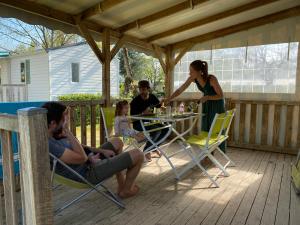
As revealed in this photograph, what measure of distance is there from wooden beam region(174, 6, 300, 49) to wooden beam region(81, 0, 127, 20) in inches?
108

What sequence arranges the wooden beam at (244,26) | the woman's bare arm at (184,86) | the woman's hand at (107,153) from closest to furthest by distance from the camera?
the woman's hand at (107,153)
the woman's bare arm at (184,86)
the wooden beam at (244,26)

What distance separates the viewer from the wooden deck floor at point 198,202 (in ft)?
7.65

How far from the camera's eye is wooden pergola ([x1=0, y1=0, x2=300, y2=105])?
11.2 feet

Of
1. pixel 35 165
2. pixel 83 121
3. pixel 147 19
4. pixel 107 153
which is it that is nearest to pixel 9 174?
pixel 35 165

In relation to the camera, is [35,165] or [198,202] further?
[198,202]

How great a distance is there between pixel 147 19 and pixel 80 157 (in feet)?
9.41

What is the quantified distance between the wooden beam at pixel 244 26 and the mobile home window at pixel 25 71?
796 cm

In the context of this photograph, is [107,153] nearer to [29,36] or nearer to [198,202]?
[198,202]

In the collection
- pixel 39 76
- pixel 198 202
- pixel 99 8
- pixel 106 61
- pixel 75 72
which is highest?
pixel 99 8

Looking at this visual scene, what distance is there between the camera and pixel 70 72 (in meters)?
10.9

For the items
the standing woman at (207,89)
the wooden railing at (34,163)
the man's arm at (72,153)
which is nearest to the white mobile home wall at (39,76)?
the standing woman at (207,89)

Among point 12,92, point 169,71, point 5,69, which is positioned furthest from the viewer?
point 5,69

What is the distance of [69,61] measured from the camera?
10.9 m

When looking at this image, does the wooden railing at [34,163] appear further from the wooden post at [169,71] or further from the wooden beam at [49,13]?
the wooden post at [169,71]
